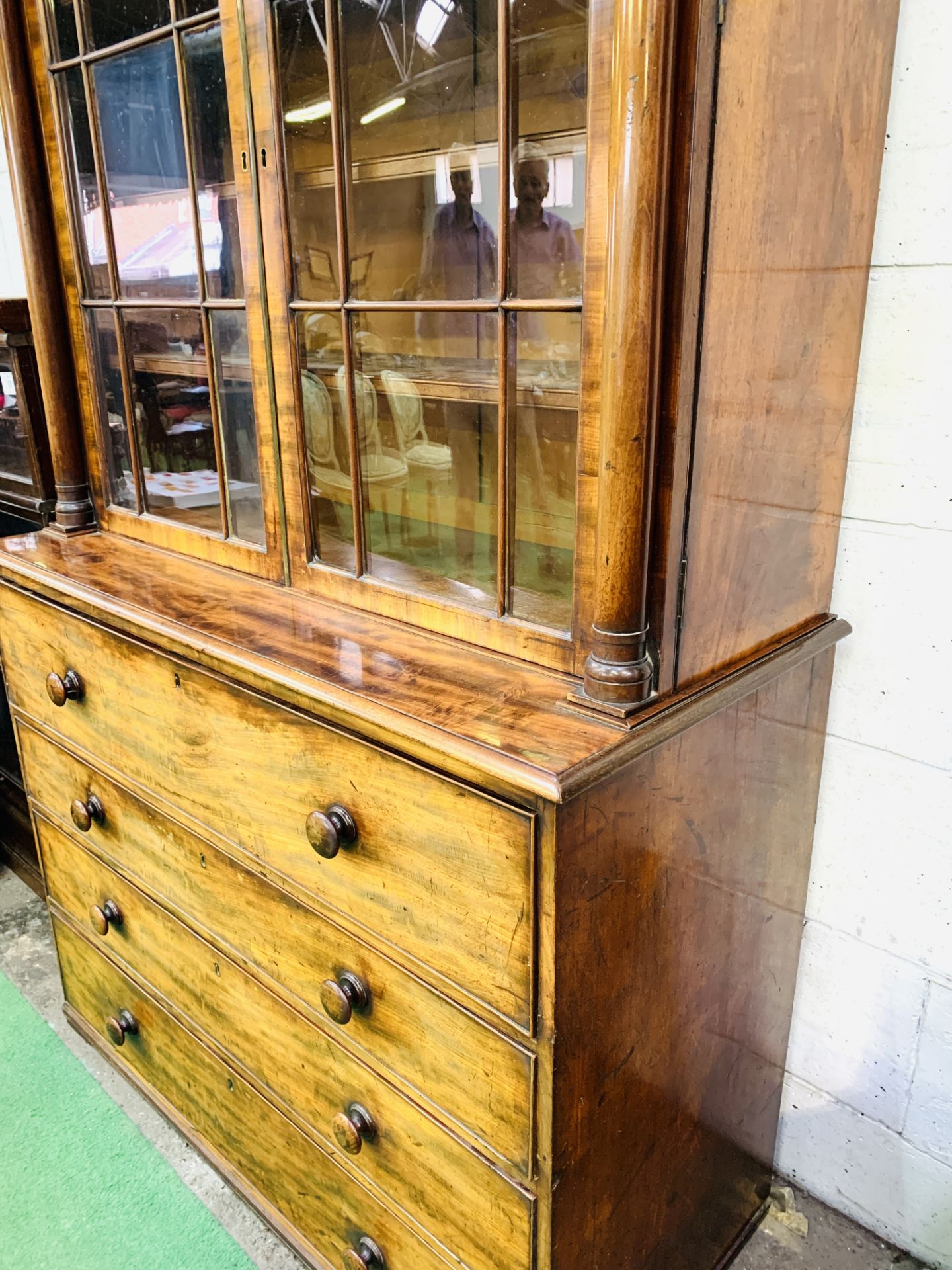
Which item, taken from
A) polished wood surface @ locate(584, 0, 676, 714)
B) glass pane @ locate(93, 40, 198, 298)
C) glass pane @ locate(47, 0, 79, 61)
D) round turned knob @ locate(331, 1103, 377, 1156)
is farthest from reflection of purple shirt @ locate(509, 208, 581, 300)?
round turned knob @ locate(331, 1103, 377, 1156)

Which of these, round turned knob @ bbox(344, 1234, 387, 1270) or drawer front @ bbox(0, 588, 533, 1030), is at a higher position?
drawer front @ bbox(0, 588, 533, 1030)

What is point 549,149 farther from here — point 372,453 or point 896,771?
point 896,771

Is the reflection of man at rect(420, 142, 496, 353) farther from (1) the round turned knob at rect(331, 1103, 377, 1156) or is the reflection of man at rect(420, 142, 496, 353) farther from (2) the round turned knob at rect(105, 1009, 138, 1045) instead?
(2) the round turned knob at rect(105, 1009, 138, 1045)

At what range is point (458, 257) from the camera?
1004 mm

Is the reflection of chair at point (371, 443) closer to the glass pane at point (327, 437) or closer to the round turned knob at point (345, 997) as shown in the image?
the glass pane at point (327, 437)

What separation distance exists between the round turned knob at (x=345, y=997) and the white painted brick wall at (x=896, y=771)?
68 cm

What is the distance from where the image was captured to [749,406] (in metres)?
0.88

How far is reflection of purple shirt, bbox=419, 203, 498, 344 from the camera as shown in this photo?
94 centimetres

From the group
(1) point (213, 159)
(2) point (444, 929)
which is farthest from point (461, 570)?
(1) point (213, 159)

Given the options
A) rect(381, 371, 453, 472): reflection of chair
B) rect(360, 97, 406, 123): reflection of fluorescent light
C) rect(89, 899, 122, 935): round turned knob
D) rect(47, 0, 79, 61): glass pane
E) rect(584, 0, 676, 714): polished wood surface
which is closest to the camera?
rect(584, 0, 676, 714): polished wood surface

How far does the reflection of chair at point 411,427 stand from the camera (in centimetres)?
112

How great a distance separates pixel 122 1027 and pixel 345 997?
2.54 ft

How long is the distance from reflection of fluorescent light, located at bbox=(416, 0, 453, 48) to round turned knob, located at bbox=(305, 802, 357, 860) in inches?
32.9

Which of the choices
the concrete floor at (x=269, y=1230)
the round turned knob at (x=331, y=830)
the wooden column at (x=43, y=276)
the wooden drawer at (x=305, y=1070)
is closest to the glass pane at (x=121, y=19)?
the wooden column at (x=43, y=276)
